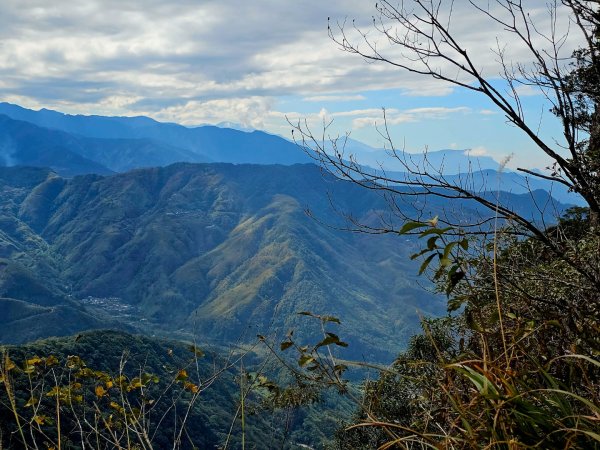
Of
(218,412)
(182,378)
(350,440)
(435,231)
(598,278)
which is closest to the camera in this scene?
(435,231)

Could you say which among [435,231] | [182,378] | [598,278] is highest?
[435,231]

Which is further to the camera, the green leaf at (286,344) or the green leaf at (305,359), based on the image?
the green leaf at (286,344)

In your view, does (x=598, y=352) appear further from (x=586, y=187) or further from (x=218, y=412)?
(x=218, y=412)

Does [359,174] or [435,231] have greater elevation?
[359,174]

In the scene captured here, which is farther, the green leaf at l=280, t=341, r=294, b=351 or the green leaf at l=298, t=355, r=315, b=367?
the green leaf at l=280, t=341, r=294, b=351

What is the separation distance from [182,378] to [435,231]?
2605 mm

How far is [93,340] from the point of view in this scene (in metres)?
83.1

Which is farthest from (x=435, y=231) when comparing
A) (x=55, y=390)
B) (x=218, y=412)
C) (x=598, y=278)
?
(x=218, y=412)

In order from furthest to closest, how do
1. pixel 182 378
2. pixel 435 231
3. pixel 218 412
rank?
pixel 218 412, pixel 182 378, pixel 435 231

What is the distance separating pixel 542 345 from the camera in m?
2.95

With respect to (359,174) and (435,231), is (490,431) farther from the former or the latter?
(359,174)

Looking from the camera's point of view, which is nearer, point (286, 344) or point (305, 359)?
point (305, 359)

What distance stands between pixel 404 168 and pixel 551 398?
12.7ft

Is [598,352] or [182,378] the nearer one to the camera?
[598,352]
